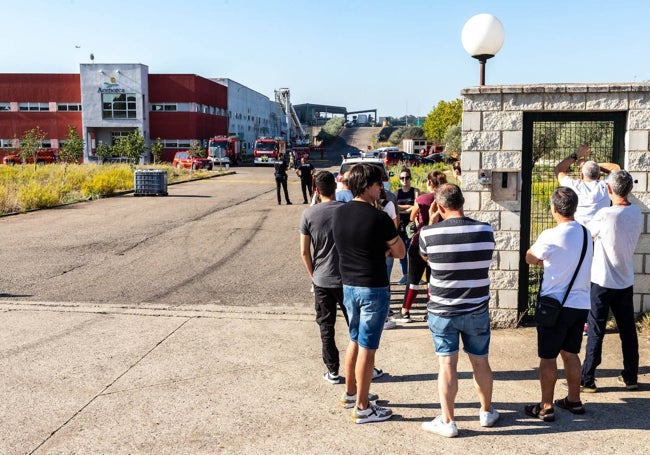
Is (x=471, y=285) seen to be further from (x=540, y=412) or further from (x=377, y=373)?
(x=377, y=373)

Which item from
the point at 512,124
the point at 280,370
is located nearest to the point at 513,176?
the point at 512,124

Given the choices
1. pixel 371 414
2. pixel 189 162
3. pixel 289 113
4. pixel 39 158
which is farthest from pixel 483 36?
pixel 289 113

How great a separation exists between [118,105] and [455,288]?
55.8 meters

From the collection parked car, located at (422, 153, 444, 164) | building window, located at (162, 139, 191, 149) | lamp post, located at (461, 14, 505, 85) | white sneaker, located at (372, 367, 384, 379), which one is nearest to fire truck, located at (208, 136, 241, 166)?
building window, located at (162, 139, 191, 149)

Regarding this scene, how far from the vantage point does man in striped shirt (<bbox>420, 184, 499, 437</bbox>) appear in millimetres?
4492

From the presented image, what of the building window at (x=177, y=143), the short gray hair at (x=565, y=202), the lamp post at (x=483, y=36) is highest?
the lamp post at (x=483, y=36)

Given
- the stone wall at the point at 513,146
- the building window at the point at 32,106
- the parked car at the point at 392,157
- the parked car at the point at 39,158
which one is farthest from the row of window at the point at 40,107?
the stone wall at the point at 513,146

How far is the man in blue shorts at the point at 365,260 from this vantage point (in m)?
4.71

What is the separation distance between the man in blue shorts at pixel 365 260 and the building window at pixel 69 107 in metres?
56.7

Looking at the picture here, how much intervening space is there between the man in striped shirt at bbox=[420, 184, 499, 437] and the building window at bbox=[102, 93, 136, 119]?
5469 centimetres

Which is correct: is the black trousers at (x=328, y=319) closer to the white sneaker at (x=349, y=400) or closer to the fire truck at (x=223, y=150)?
the white sneaker at (x=349, y=400)

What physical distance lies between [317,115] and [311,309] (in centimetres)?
15483

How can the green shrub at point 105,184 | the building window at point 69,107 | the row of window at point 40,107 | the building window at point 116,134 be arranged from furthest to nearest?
1. the building window at point 116,134
2. the building window at point 69,107
3. the row of window at point 40,107
4. the green shrub at point 105,184

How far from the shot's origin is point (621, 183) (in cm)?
536
